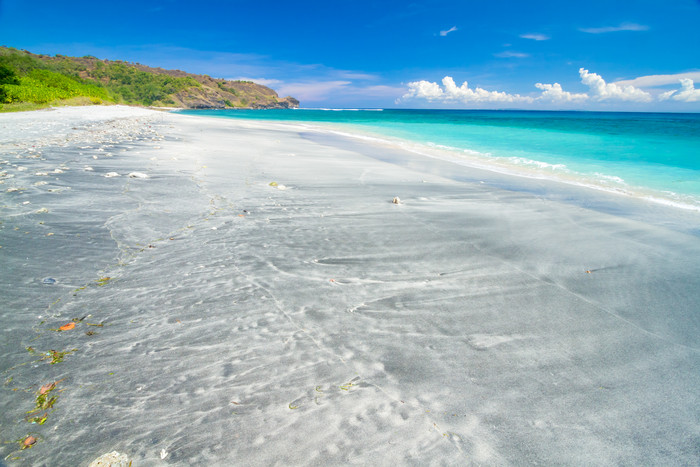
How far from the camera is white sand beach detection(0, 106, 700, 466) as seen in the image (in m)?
1.59

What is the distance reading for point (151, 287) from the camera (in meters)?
2.69

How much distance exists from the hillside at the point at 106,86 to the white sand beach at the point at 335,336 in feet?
96.6

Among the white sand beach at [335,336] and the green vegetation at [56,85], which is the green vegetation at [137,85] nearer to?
the green vegetation at [56,85]

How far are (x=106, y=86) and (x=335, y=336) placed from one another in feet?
389

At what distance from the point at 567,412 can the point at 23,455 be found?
2664 millimetres

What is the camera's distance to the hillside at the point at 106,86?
27.4 metres

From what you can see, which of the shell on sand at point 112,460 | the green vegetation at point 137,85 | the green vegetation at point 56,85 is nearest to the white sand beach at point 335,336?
the shell on sand at point 112,460

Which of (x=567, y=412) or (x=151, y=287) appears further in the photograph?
(x=151, y=287)

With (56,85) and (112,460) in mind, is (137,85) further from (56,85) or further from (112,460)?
(112,460)

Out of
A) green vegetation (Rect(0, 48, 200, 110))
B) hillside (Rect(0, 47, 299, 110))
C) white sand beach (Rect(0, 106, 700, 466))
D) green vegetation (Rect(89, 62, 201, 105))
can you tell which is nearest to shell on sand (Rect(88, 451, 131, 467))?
white sand beach (Rect(0, 106, 700, 466))

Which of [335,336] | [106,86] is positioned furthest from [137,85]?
[335,336]

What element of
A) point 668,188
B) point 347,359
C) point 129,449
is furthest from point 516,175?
point 129,449

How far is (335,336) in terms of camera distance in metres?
2.30

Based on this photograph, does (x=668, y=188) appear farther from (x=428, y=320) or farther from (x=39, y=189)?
(x=39, y=189)
